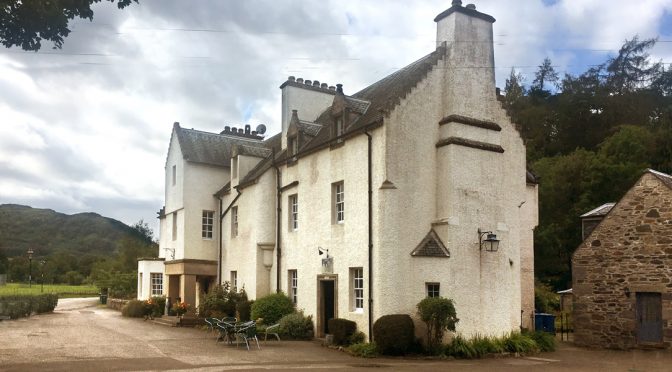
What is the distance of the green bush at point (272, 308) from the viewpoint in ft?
77.2

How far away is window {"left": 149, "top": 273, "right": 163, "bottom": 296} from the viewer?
35531mm

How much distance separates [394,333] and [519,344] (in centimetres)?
455

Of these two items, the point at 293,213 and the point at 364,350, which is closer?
the point at 364,350

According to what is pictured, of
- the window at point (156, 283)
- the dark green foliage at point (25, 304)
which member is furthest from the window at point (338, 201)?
the dark green foliage at point (25, 304)

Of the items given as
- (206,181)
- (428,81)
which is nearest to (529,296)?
(428,81)

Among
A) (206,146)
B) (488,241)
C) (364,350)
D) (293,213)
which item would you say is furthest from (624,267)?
(206,146)

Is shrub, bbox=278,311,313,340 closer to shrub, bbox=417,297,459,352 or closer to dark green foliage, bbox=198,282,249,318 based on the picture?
dark green foliage, bbox=198,282,249,318

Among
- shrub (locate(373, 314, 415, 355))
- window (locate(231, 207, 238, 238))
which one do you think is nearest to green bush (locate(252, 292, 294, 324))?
shrub (locate(373, 314, 415, 355))

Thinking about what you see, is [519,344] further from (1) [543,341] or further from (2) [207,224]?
(2) [207,224]

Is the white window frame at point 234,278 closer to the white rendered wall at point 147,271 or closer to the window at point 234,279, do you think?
the window at point 234,279

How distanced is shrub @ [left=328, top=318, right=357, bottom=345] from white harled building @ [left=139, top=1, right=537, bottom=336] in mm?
365

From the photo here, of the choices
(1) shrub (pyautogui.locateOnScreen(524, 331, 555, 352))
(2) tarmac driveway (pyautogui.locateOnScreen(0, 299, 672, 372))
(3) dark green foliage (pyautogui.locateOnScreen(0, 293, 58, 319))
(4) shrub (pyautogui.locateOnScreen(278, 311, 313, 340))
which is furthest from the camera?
(3) dark green foliage (pyautogui.locateOnScreen(0, 293, 58, 319))

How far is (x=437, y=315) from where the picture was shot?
17969mm

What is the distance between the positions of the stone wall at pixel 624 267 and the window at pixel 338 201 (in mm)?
8900
